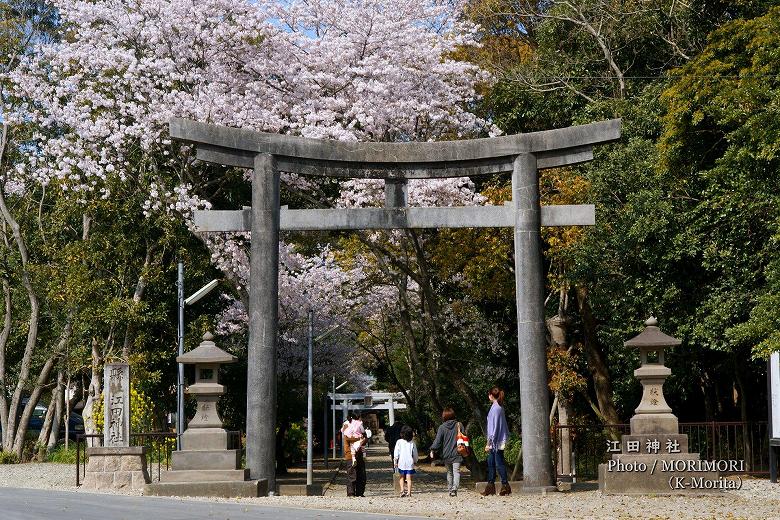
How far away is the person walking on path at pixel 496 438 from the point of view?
15688 millimetres

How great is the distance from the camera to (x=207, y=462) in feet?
51.8

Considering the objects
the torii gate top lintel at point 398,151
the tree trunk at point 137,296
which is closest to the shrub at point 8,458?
the tree trunk at point 137,296

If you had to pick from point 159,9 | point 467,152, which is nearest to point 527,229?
point 467,152

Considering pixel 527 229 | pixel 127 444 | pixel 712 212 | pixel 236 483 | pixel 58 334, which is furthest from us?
pixel 58 334

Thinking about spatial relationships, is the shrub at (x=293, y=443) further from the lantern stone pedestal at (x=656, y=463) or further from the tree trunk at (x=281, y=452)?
the lantern stone pedestal at (x=656, y=463)

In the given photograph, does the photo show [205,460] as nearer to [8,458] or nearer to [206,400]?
[206,400]

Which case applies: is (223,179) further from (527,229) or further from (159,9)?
(527,229)

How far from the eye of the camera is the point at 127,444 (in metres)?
18.8

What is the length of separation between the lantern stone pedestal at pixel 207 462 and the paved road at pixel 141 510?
1.13 m

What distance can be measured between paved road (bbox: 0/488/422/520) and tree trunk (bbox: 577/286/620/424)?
13356 millimetres

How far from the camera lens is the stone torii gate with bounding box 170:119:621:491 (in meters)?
16.2

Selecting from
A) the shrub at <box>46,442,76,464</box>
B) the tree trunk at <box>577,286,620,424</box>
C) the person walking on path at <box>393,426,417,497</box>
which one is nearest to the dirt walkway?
the person walking on path at <box>393,426,417,497</box>

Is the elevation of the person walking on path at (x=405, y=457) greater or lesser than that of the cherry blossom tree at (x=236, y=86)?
lesser

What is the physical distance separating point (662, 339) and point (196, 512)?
7974 millimetres
